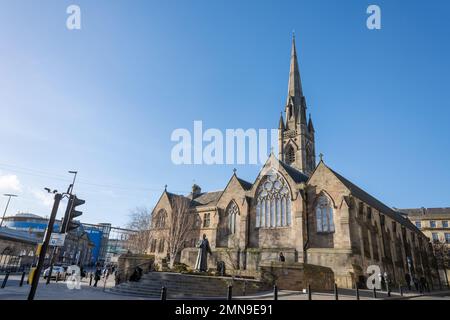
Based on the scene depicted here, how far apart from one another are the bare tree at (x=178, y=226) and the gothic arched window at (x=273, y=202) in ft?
39.1

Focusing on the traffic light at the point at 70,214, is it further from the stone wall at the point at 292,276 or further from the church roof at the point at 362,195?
the church roof at the point at 362,195

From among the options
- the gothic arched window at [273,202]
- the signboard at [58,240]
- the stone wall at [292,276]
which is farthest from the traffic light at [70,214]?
the gothic arched window at [273,202]

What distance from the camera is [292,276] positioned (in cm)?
2002

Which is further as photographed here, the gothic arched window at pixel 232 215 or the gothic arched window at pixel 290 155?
the gothic arched window at pixel 290 155

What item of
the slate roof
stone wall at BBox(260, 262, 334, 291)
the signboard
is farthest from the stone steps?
the slate roof

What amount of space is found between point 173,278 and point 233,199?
19.4 meters

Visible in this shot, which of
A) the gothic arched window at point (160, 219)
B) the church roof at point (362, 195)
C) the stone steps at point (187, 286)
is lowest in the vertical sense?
the stone steps at point (187, 286)

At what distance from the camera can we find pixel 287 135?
5584 cm

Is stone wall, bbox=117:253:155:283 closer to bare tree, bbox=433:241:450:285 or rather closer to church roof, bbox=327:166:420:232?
church roof, bbox=327:166:420:232

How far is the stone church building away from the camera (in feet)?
89.0

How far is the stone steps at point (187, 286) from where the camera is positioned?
17641 millimetres
